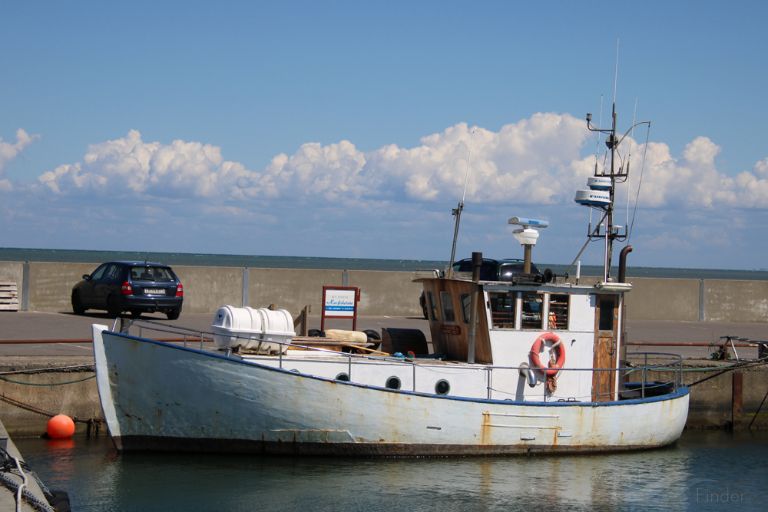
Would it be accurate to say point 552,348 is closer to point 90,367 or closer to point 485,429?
point 485,429

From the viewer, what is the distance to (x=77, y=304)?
27.3m

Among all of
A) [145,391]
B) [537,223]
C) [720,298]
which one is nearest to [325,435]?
[145,391]

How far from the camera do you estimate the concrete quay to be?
17719 millimetres

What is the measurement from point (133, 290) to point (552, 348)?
40.1 feet

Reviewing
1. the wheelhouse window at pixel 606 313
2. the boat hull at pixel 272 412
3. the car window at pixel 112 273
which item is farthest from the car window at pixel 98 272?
the wheelhouse window at pixel 606 313

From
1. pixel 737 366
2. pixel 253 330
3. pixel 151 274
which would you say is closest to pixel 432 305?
pixel 253 330

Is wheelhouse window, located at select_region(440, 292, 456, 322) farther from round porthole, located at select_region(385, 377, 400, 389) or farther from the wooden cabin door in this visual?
the wooden cabin door

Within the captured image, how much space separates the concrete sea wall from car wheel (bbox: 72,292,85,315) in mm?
1383

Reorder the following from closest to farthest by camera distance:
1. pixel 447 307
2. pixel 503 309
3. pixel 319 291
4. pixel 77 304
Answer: pixel 503 309 < pixel 447 307 < pixel 77 304 < pixel 319 291

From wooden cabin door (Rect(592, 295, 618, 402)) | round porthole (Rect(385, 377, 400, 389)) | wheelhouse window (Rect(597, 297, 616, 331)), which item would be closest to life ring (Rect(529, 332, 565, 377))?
wooden cabin door (Rect(592, 295, 618, 402))

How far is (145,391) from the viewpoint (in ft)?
53.0

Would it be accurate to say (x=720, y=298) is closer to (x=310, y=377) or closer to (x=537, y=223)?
(x=537, y=223)

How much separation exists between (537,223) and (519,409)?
3.07m

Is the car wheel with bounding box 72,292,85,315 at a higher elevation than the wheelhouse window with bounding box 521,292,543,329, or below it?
below
